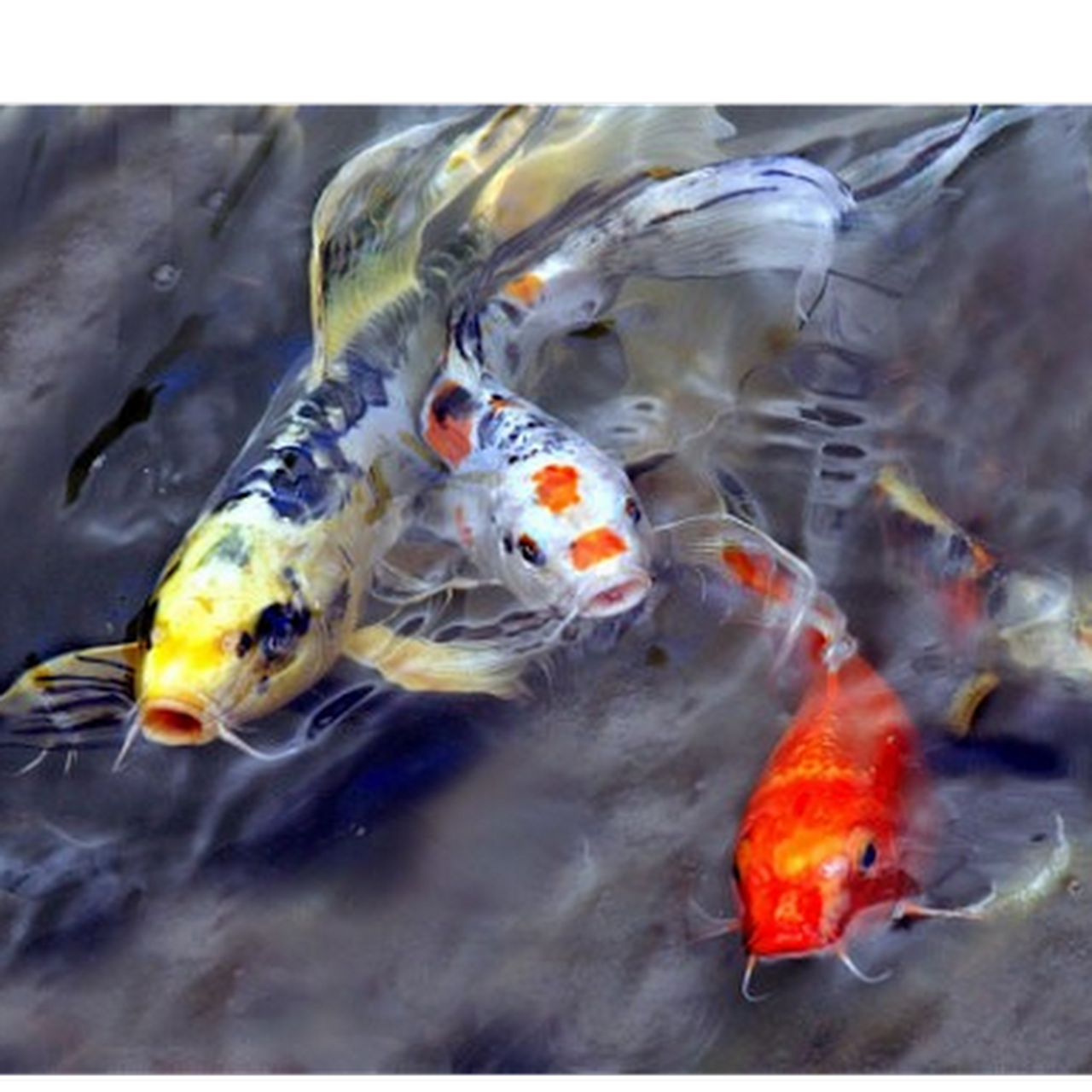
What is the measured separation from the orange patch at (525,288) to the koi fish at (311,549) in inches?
8.2

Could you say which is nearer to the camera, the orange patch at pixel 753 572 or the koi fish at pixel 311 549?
the koi fish at pixel 311 549

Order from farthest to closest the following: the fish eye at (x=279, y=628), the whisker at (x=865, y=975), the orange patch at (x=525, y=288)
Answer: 1. the orange patch at (x=525, y=288)
2. the fish eye at (x=279, y=628)
3. the whisker at (x=865, y=975)

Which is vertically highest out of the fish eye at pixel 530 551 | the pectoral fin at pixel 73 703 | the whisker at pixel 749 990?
the fish eye at pixel 530 551

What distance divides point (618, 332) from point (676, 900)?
1.43m

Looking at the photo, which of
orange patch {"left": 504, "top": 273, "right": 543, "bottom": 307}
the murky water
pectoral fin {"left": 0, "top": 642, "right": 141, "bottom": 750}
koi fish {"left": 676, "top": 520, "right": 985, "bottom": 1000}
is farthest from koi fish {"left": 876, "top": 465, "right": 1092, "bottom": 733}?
pectoral fin {"left": 0, "top": 642, "right": 141, "bottom": 750}

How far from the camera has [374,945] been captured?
3.69m

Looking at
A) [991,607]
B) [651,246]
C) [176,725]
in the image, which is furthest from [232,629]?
[991,607]

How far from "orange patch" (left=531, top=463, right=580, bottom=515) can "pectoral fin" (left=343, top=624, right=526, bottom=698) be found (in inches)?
13.6

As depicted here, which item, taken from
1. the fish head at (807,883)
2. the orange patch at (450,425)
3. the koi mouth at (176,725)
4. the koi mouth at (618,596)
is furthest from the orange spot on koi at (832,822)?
the koi mouth at (176,725)

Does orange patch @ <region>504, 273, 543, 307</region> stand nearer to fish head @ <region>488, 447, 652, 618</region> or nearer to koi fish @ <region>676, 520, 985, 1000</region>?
fish head @ <region>488, 447, 652, 618</region>

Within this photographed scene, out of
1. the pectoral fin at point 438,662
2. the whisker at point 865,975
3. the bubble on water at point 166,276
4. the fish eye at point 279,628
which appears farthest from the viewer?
the bubble on water at point 166,276

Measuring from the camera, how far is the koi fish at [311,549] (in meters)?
3.68

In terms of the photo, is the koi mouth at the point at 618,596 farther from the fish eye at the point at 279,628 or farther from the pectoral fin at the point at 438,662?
the fish eye at the point at 279,628
